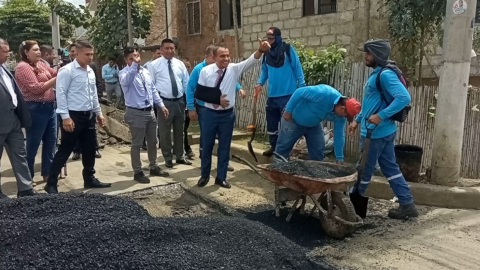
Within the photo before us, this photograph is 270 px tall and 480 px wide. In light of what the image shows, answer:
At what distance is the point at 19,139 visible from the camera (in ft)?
17.0

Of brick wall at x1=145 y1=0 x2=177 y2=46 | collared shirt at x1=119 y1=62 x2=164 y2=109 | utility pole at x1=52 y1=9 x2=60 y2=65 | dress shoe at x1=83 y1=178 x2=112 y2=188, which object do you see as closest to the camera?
dress shoe at x1=83 y1=178 x2=112 y2=188

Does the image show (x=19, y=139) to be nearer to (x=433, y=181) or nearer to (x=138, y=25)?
(x=433, y=181)

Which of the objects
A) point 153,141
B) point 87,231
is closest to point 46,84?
point 153,141

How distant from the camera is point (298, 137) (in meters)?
5.48

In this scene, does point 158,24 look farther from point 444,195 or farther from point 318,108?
point 444,195

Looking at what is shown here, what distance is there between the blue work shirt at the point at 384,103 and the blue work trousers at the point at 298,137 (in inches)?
21.9

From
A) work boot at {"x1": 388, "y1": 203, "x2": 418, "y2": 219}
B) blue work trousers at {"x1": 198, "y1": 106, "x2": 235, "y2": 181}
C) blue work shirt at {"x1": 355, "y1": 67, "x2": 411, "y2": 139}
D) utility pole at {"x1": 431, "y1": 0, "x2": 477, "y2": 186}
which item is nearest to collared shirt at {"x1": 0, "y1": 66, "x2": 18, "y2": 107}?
blue work trousers at {"x1": 198, "y1": 106, "x2": 235, "y2": 181}

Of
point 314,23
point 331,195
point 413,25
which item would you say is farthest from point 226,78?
point 314,23

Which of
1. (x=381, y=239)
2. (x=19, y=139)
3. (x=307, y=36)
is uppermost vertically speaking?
(x=307, y=36)

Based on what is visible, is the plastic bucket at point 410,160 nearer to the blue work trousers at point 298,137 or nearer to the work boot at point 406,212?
the work boot at point 406,212

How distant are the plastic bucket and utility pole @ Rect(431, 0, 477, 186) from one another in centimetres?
24

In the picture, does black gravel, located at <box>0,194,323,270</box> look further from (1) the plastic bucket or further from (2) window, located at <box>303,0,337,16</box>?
(2) window, located at <box>303,0,337,16</box>

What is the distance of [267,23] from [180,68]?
5.98m

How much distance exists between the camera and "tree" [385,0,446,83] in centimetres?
754
